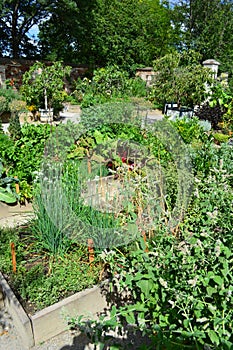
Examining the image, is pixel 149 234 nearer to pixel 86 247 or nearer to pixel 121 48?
pixel 86 247

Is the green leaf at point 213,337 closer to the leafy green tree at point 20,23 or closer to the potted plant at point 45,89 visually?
the potted plant at point 45,89

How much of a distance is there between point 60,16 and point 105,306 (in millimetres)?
14896

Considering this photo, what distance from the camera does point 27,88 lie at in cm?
839

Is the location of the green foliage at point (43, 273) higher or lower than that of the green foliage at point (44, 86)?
lower

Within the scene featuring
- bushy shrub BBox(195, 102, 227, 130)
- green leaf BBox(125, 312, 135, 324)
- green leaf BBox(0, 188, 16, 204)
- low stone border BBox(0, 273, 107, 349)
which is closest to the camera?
green leaf BBox(125, 312, 135, 324)

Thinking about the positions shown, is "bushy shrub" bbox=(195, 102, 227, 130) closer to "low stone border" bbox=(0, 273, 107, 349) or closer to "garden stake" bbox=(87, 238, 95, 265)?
"garden stake" bbox=(87, 238, 95, 265)

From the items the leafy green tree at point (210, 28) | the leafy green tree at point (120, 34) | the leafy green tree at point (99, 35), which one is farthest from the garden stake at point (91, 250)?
the leafy green tree at point (210, 28)

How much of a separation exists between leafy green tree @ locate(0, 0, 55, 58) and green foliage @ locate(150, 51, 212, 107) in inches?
285

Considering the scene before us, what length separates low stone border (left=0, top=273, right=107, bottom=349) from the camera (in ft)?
5.93

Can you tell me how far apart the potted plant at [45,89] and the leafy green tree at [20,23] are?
17.6 feet

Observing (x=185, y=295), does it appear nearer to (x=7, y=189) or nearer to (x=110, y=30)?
(x=7, y=189)

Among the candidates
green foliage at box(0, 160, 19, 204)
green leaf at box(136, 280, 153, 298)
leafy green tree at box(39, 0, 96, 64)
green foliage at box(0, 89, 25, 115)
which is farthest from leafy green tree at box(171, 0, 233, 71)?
green leaf at box(136, 280, 153, 298)

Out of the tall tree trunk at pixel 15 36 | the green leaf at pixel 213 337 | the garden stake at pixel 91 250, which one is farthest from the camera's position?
the tall tree trunk at pixel 15 36

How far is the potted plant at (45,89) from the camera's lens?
26.7 ft
